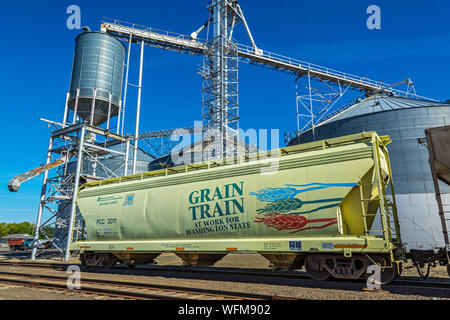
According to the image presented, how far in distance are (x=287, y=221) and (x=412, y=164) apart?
709 inches

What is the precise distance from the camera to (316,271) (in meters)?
9.80

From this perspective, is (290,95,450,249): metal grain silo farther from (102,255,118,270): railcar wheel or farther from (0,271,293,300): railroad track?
(102,255,118,270): railcar wheel

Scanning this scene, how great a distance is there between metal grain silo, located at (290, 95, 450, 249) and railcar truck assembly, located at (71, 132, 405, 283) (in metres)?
14.8

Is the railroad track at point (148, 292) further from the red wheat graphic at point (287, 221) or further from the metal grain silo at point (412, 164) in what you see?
the metal grain silo at point (412, 164)

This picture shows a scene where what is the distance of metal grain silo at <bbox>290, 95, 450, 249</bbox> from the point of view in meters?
22.2

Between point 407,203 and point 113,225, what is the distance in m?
20.8

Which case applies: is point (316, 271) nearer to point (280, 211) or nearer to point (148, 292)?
point (280, 211)

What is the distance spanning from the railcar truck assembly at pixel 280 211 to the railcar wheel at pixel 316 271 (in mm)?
31

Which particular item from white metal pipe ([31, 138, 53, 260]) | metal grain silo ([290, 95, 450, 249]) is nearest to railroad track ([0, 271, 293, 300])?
white metal pipe ([31, 138, 53, 260])

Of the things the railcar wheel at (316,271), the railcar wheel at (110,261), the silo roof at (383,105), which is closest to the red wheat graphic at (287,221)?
the railcar wheel at (316,271)

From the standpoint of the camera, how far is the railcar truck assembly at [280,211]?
9.08 meters

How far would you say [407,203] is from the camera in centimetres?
2259

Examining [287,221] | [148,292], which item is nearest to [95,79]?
[148,292]
